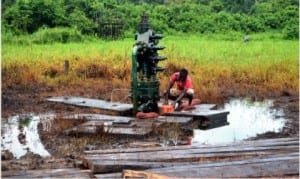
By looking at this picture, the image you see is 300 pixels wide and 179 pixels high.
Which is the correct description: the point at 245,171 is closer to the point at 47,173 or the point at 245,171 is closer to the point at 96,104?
the point at 47,173

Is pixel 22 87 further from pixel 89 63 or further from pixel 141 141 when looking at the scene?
pixel 141 141

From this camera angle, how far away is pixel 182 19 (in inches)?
1182

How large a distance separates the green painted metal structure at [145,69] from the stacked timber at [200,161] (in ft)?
10.6

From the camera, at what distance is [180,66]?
53.7 ft

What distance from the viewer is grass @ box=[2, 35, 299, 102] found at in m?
14.1

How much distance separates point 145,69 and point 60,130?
184 cm

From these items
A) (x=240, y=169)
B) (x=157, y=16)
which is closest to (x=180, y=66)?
(x=240, y=169)

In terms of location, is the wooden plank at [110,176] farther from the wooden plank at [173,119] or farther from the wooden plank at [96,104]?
the wooden plank at [96,104]

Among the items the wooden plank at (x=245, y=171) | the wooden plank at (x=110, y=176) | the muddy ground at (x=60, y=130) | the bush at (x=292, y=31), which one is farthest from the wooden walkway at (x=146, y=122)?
the bush at (x=292, y=31)

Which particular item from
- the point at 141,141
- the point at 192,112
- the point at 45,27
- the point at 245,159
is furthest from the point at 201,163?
the point at 45,27

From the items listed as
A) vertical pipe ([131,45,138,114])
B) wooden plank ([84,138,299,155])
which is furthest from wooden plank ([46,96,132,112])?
wooden plank ([84,138,299,155])

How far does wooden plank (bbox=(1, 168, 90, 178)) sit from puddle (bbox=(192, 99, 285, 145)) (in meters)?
2.88

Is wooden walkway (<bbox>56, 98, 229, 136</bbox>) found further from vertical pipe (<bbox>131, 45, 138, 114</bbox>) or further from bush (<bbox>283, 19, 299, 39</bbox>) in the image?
bush (<bbox>283, 19, 299, 39</bbox>)

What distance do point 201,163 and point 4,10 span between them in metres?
20.5
